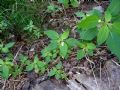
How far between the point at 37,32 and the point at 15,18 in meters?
0.32

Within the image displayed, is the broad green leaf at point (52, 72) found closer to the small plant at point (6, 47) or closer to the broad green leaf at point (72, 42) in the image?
the broad green leaf at point (72, 42)

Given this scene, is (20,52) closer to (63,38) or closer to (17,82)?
(17,82)

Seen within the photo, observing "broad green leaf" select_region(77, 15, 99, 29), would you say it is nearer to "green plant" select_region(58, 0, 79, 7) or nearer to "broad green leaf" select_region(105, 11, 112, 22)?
"broad green leaf" select_region(105, 11, 112, 22)

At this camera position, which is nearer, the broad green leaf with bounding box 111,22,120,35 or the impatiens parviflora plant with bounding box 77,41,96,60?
the broad green leaf with bounding box 111,22,120,35

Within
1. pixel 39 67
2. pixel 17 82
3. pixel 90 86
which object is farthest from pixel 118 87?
pixel 17 82

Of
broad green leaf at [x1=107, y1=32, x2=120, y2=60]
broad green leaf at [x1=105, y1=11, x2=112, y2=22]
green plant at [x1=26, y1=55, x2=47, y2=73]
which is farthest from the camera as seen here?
green plant at [x1=26, y1=55, x2=47, y2=73]

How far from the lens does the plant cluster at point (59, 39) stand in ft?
6.65

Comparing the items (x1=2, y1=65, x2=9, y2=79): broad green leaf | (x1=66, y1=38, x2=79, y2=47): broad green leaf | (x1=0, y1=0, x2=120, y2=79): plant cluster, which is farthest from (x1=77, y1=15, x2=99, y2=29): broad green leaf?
(x1=2, y1=65, x2=9, y2=79): broad green leaf

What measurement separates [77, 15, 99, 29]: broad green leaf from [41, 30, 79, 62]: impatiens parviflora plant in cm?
31

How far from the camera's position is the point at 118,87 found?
2.24m

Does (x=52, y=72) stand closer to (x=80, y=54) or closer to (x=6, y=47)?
(x=80, y=54)

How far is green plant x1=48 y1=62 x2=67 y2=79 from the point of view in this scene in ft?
7.65

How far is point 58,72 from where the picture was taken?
2348 millimetres

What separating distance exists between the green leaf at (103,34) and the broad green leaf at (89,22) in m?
0.06
